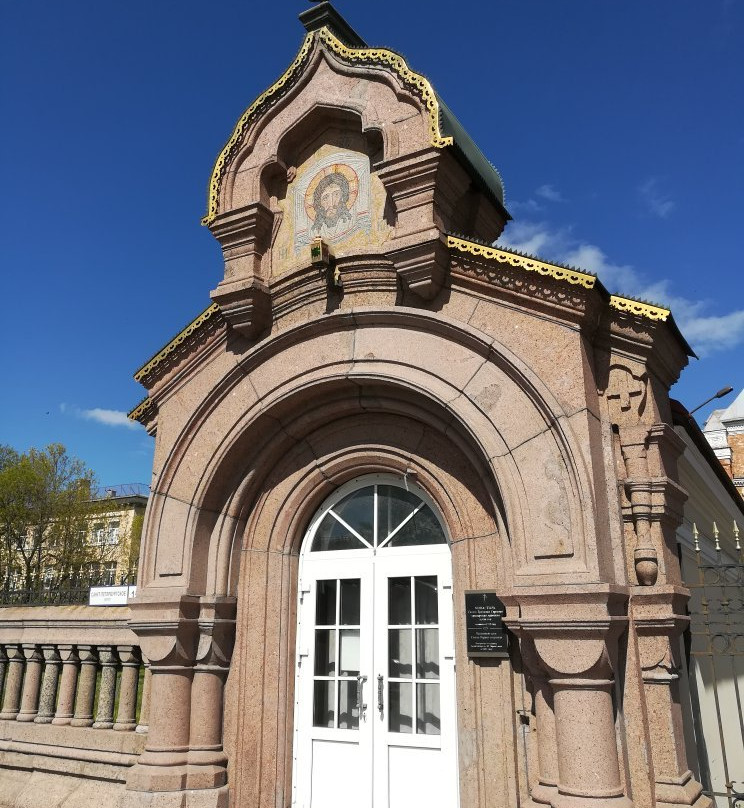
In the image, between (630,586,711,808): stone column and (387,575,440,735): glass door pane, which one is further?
(387,575,440,735): glass door pane

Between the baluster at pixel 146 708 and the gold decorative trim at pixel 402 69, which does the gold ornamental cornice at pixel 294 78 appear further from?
the baluster at pixel 146 708

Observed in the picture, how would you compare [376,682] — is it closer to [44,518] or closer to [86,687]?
[86,687]

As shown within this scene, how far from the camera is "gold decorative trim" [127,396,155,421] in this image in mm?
7353

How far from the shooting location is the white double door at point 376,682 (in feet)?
18.1

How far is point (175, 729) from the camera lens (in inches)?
238

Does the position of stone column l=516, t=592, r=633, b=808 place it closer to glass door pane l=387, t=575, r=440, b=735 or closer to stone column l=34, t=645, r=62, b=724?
glass door pane l=387, t=575, r=440, b=735

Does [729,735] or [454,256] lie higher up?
[454,256]

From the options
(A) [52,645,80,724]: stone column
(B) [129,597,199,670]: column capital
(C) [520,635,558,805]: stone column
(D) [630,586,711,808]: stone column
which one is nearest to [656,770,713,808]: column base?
(D) [630,586,711,808]: stone column

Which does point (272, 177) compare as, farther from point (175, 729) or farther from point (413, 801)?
point (413, 801)

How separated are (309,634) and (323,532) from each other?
0.91 metres

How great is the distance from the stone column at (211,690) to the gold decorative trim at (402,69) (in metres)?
4.47

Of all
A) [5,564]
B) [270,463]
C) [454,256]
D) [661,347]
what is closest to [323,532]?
[270,463]

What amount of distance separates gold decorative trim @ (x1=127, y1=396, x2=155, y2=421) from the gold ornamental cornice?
194 cm

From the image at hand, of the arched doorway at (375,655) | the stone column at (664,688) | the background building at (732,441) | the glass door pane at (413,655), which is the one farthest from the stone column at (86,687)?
the background building at (732,441)
